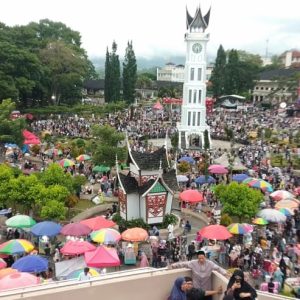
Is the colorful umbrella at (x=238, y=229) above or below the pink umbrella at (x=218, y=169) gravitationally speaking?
below

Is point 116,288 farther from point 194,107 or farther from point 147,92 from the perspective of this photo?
point 147,92

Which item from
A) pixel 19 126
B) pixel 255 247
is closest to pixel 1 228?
pixel 255 247

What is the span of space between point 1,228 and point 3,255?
4574mm

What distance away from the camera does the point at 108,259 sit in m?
12.7

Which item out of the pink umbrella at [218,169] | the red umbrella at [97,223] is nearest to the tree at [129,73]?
the pink umbrella at [218,169]

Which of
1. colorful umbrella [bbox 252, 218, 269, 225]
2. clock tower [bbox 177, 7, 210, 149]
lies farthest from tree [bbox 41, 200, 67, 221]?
clock tower [bbox 177, 7, 210, 149]

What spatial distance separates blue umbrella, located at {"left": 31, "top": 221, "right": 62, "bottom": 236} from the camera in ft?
50.6

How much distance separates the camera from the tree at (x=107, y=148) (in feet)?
87.4

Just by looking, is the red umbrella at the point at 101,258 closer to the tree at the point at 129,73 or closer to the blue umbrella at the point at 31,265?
the blue umbrella at the point at 31,265

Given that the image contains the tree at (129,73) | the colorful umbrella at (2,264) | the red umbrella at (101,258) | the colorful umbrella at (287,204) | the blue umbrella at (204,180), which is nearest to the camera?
the red umbrella at (101,258)

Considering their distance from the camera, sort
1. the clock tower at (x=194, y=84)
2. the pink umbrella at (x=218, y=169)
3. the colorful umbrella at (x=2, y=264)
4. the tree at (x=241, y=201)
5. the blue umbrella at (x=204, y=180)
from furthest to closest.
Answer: the clock tower at (x=194, y=84) < the pink umbrella at (x=218, y=169) < the blue umbrella at (x=204, y=180) < the tree at (x=241, y=201) < the colorful umbrella at (x=2, y=264)

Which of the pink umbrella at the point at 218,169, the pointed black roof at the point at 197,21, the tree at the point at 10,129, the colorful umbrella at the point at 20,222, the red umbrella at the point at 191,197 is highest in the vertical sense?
the pointed black roof at the point at 197,21

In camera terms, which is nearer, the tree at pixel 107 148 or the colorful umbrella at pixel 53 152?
the tree at pixel 107 148

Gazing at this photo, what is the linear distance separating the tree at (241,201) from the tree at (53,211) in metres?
6.62
